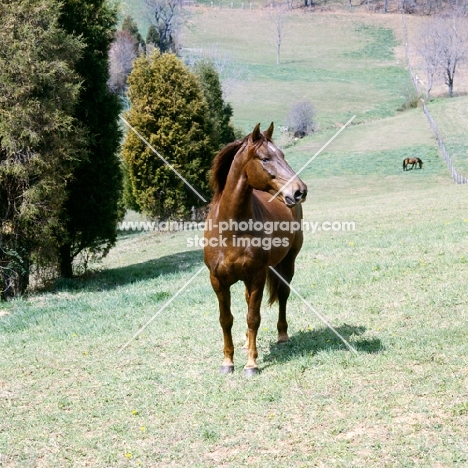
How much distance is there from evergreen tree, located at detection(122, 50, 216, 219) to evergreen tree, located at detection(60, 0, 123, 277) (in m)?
8.80

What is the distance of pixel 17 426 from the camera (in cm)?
618

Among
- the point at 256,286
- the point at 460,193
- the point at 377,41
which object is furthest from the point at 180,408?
the point at 377,41

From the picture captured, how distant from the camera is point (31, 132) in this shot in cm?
1316

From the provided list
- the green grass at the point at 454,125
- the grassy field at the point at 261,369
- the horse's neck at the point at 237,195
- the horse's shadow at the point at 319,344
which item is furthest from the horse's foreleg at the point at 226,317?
the green grass at the point at 454,125

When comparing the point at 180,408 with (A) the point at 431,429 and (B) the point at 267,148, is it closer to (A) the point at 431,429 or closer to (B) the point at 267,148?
(A) the point at 431,429

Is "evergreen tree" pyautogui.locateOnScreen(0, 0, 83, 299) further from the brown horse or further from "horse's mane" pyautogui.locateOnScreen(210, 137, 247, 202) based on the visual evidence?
the brown horse

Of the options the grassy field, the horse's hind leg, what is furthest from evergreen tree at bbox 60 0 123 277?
the horse's hind leg

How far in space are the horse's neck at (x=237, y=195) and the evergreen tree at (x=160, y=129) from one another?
19.7 metres

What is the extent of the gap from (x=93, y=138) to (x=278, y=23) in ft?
300

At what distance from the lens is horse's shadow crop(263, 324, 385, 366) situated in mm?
7316

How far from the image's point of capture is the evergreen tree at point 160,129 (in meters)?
26.3

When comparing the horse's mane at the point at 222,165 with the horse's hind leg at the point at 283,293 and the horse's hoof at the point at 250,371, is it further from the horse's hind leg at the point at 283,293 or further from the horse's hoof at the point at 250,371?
the horse's hoof at the point at 250,371

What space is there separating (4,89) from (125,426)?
986 centimetres

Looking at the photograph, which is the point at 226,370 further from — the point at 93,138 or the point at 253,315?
the point at 93,138
